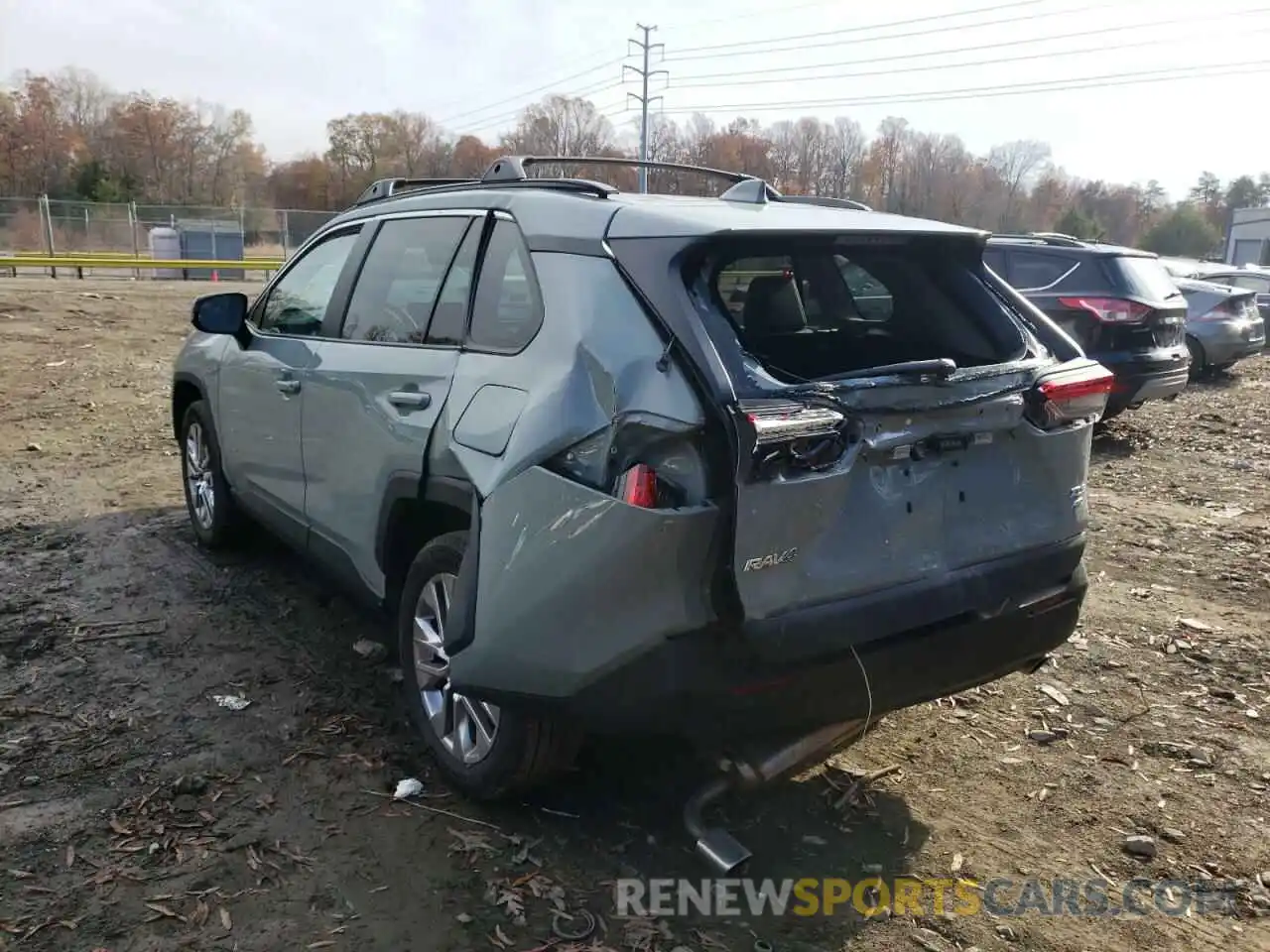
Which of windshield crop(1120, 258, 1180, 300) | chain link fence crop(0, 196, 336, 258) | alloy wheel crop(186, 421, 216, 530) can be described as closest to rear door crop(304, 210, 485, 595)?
alloy wheel crop(186, 421, 216, 530)

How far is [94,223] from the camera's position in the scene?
3434cm

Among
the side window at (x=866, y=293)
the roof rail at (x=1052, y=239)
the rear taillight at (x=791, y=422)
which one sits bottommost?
the rear taillight at (x=791, y=422)

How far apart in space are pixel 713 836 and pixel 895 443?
1.27 meters

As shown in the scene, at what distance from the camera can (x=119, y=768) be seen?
136 inches

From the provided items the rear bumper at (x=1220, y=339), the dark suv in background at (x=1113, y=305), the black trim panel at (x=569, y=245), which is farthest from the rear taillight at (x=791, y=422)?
the rear bumper at (x=1220, y=339)

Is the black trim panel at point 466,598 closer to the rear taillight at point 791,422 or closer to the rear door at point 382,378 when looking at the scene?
the rear door at point 382,378

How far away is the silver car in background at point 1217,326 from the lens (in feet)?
44.7

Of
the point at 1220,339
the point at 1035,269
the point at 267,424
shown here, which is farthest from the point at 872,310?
the point at 1220,339

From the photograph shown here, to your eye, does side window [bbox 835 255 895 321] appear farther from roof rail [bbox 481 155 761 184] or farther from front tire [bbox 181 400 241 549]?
front tire [bbox 181 400 241 549]

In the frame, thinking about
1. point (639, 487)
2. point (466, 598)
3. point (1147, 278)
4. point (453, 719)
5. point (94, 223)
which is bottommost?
point (453, 719)

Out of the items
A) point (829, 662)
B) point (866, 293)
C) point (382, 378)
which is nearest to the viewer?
point (829, 662)

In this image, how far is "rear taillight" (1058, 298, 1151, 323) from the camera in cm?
888

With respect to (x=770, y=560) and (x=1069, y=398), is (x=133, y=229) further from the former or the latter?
(x=770, y=560)

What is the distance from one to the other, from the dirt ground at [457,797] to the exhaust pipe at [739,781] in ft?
0.27
